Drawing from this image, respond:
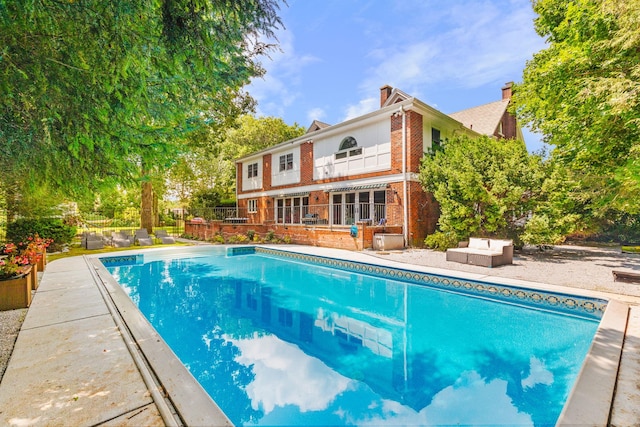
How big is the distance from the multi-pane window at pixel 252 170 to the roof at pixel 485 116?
1685cm

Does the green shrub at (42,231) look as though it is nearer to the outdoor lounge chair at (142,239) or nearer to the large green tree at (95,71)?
the outdoor lounge chair at (142,239)

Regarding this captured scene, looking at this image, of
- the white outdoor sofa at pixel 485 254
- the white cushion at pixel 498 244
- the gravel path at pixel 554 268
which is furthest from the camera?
the white cushion at pixel 498 244

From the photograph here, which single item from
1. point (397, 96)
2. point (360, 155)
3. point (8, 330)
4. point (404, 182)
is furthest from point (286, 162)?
point (8, 330)

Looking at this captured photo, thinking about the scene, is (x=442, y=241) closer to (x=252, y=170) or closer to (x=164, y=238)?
(x=164, y=238)

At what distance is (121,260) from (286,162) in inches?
472

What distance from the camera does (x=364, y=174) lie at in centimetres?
1588

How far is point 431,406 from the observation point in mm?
3260

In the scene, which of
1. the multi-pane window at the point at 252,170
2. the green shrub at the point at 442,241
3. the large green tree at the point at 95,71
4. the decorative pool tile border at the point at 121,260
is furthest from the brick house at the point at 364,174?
the large green tree at the point at 95,71

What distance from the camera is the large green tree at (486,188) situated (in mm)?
11352

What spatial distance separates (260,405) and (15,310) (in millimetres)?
5494

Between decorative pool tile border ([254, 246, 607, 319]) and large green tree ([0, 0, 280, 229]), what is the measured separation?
7309 millimetres

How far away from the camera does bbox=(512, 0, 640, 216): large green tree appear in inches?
267

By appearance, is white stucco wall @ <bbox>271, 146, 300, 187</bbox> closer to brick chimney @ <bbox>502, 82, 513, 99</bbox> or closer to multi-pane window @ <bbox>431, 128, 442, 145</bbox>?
multi-pane window @ <bbox>431, 128, 442, 145</bbox>

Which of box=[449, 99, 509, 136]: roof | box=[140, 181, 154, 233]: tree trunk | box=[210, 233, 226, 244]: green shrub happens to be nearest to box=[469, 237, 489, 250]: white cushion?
box=[449, 99, 509, 136]: roof
